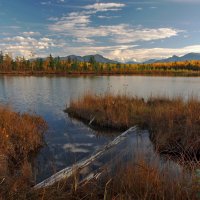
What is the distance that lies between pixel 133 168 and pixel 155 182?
75 cm

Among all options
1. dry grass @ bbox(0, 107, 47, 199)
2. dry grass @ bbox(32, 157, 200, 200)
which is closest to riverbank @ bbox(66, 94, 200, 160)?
dry grass @ bbox(32, 157, 200, 200)

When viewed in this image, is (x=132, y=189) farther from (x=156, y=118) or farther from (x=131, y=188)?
(x=156, y=118)

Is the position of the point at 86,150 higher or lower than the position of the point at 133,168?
lower

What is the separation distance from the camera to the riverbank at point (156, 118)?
24.7 feet

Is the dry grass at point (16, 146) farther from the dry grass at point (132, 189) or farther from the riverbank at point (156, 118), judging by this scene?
the riverbank at point (156, 118)

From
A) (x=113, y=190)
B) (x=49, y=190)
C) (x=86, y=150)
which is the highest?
(x=49, y=190)

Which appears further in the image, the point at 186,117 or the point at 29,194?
the point at 186,117

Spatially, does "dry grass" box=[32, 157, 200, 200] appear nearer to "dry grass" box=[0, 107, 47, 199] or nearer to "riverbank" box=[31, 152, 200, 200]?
"riverbank" box=[31, 152, 200, 200]

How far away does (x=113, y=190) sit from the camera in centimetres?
376

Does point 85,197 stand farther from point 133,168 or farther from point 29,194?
point 133,168

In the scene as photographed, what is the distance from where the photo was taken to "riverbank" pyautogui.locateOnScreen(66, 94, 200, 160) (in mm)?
7523

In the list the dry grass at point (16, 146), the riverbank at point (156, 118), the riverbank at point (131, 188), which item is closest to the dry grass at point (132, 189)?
the riverbank at point (131, 188)

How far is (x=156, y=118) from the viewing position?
996 centimetres

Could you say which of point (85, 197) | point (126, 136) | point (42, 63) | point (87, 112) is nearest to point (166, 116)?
point (126, 136)
